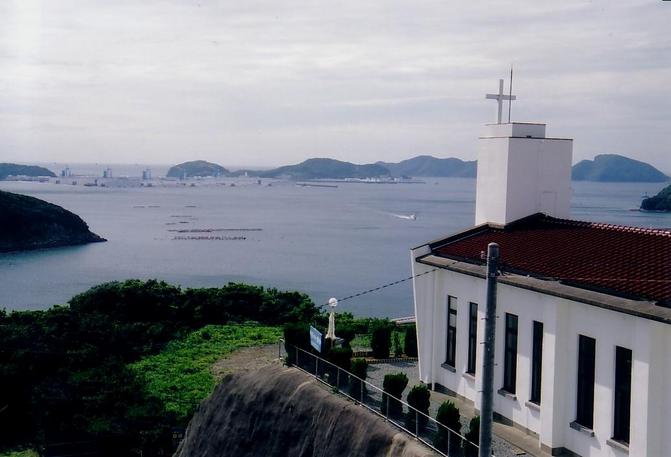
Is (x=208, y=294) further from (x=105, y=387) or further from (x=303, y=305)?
(x=105, y=387)

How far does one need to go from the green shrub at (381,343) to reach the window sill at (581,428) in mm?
8508

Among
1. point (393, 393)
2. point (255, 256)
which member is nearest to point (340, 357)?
point (393, 393)

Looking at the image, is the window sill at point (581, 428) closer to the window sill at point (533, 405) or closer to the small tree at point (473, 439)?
the window sill at point (533, 405)

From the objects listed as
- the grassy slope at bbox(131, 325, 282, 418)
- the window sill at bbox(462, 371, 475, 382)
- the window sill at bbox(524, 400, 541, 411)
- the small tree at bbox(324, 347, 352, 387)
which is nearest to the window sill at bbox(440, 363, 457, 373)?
the window sill at bbox(462, 371, 475, 382)

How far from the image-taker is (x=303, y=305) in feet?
117

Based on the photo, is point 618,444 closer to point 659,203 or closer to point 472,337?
point 472,337

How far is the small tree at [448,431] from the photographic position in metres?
13.3

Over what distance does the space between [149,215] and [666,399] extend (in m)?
160

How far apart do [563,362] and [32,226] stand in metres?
103

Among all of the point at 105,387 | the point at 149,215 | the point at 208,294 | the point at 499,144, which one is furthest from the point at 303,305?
the point at 149,215

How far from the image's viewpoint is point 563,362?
1435 cm

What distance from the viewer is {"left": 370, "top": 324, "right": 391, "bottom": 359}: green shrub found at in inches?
877

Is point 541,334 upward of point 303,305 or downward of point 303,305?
upward

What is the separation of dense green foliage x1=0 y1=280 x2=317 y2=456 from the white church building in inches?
341
